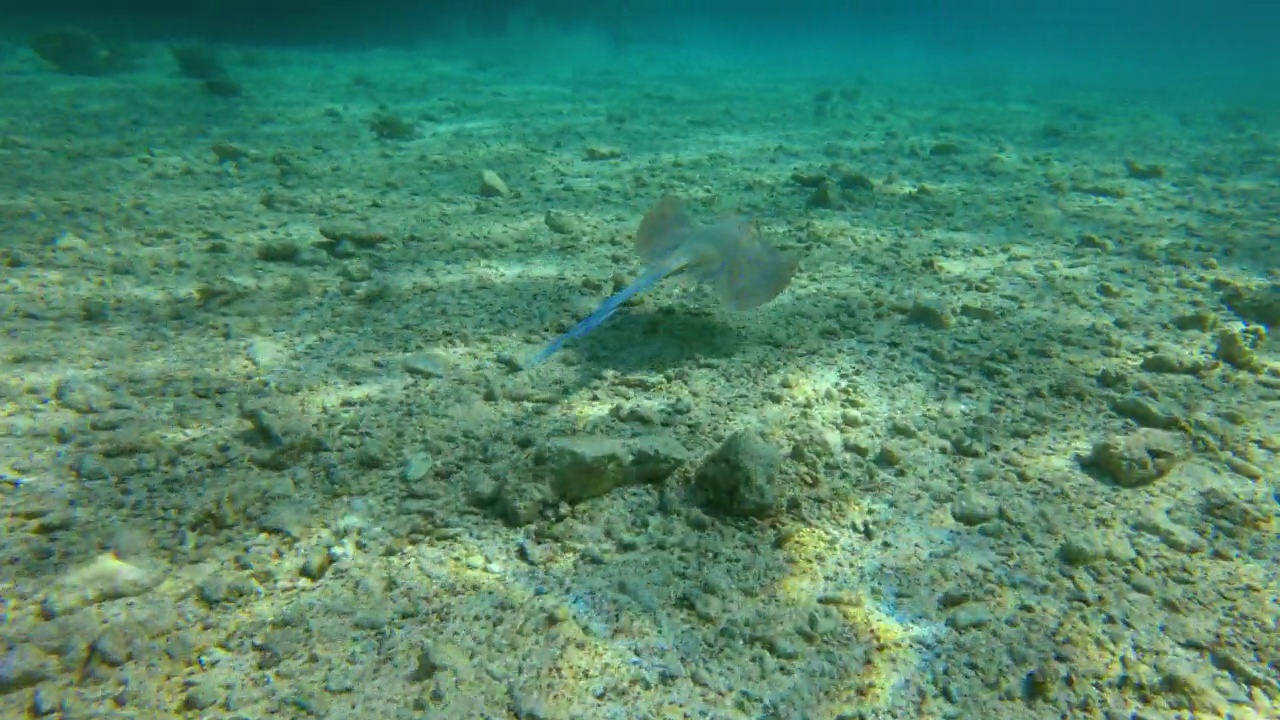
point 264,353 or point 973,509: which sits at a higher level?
point 973,509

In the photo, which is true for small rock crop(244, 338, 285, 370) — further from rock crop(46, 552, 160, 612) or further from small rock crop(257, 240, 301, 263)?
rock crop(46, 552, 160, 612)

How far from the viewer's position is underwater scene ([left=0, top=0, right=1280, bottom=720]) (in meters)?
1.89

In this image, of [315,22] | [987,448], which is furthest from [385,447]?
[315,22]

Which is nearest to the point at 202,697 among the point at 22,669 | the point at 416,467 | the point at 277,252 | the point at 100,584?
the point at 22,669

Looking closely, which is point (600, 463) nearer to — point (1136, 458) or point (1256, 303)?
point (1136, 458)

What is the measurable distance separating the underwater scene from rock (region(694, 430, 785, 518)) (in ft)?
0.04

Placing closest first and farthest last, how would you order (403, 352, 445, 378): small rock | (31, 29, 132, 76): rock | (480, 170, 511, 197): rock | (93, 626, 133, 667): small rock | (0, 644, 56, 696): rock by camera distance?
(0, 644, 56, 696): rock → (93, 626, 133, 667): small rock → (403, 352, 445, 378): small rock → (480, 170, 511, 197): rock → (31, 29, 132, 76): rock

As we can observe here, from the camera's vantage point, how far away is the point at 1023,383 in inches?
127

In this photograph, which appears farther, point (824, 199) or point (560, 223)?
point (824, 199)

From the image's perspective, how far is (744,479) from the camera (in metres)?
2.37

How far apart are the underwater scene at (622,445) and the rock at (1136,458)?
0.01 metres

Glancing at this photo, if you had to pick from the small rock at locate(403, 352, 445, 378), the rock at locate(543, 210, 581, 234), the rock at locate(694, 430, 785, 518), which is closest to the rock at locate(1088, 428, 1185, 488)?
the rock at locate(694, 430, 785, 518)

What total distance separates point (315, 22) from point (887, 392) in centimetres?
1903

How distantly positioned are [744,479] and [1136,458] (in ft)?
5.40
